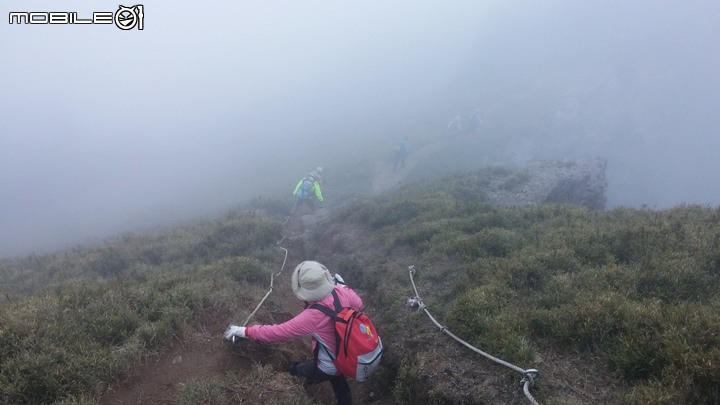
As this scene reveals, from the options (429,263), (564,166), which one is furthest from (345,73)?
(429,263)

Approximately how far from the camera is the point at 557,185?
66.7 feet

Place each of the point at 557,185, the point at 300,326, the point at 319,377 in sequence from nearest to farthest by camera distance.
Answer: the point at 300,326, the point at 319,377, the point at 557,185

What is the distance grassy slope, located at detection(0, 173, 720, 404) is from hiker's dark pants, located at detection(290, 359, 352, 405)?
1.10 ft

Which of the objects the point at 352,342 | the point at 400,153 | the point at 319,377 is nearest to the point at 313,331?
the point at 352,342

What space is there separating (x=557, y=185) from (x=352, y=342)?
18027 mm

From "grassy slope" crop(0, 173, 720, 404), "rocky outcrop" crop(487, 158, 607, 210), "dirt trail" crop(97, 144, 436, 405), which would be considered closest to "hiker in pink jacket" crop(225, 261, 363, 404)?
"grassy slope" crop(0, 173, 720, 404)

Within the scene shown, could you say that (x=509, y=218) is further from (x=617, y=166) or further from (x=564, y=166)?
(x=617, y=166)

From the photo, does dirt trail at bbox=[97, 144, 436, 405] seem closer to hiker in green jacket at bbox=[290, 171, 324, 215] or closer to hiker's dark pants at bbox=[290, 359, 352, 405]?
hiker's dark pants at bbox=[290, 359, 352, 405]

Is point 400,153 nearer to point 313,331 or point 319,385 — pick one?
point 319,385

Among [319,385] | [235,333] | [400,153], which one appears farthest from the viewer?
[400,153]

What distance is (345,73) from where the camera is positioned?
70312 mm

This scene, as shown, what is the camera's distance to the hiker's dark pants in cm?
592

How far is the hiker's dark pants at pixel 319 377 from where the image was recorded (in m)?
5.92

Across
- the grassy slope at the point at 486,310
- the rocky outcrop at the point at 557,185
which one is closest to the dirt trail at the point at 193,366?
the grassy slope at the point at 486,310
